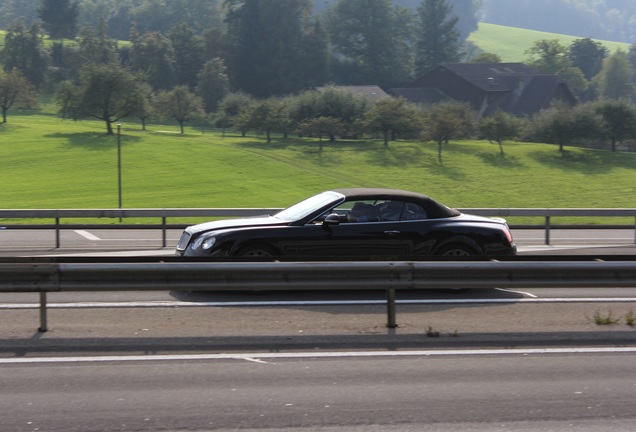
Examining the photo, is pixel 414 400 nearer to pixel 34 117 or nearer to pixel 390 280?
pixel 390 280

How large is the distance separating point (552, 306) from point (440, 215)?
86.2 inches

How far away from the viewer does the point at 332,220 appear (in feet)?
40.1

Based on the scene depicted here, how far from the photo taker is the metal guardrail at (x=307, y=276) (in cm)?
943

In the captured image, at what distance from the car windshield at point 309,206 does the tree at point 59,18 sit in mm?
127510

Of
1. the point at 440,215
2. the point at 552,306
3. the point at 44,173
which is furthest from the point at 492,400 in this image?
the point at 44,173

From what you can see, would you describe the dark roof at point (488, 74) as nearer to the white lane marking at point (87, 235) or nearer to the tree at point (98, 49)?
the tree at point (98, 49)

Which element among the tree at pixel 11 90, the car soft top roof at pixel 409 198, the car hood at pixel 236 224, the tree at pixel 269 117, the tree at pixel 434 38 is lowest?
the car hood at pixel 236 224

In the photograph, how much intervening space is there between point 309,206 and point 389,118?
56.2 meters

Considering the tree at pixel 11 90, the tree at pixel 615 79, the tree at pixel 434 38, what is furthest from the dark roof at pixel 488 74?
the tree at pixel 11 90

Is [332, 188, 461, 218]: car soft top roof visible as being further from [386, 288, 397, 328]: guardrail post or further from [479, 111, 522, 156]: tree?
[479, 111, 522, 156]: tree

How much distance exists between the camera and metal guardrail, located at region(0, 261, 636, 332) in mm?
9434

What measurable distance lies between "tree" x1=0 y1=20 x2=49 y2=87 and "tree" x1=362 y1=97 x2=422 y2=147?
5051cm

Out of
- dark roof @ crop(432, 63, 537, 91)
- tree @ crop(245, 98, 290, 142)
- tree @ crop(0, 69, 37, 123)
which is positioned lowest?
tree @ crop(245, 98, 290, 142)

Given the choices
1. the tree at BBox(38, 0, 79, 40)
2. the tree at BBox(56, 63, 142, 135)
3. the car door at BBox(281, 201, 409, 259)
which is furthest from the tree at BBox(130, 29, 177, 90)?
the car door at BBox(281, 201, 409, 259)
